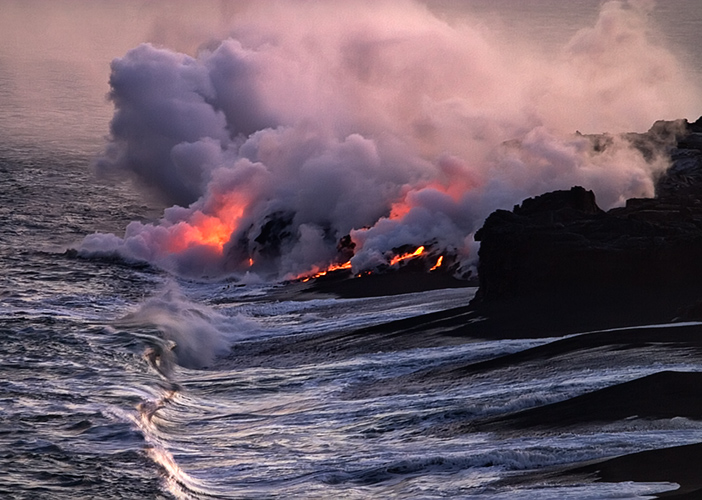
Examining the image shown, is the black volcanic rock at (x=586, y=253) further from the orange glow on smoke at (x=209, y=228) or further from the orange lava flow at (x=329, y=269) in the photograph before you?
the orange glow on smoke at (x=209, y=228)

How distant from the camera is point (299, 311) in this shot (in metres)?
34.8

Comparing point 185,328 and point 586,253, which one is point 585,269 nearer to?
point 586,253

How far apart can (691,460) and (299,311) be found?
18845mm

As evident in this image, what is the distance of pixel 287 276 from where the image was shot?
135ft

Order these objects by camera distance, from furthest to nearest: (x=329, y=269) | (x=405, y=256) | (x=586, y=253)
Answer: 1. (x=329, y=269)
2. (x=405, y=256)
3. (x=586, y=253)

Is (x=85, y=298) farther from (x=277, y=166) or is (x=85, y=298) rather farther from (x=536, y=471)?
(x=536, y=471)

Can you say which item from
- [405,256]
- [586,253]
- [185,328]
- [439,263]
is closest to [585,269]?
[586,253]

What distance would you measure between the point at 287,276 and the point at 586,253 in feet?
46.9

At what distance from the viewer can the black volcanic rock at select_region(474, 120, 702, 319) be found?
28125 millimetres

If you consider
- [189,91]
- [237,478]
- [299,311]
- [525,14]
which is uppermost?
[525,14]

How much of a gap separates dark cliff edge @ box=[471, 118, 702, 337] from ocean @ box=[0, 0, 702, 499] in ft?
3.91

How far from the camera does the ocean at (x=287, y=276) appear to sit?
20125 millimetres

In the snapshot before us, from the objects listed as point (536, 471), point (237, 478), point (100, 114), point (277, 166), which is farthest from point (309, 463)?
point (100, 114)

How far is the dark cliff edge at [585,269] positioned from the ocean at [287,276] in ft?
3.91
